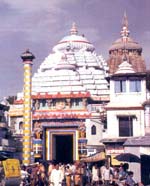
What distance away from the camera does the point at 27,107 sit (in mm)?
41062

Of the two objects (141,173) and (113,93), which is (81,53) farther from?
(141,173)

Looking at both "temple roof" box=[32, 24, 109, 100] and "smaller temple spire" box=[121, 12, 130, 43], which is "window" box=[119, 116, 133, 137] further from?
"smaller temple spire" box=[121, 12, 130, 43]

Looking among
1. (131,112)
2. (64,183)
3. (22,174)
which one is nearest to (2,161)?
(22,174)

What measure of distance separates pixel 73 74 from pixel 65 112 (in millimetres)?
5621

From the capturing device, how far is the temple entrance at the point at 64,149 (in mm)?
45725

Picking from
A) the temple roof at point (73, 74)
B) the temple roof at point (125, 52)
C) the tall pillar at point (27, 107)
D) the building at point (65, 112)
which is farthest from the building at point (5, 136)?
the temple roof at point (125, 52)

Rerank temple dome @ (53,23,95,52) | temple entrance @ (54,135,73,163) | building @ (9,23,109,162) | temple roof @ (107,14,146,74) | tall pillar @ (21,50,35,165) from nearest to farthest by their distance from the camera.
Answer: tall pillar @ (21,50,35,165) < building @ (9,23,109,162) < temple entrance @ (54,135,73,163) < temple dome @ (53,23,95,52) < temple roof @ (107,14,146,74)

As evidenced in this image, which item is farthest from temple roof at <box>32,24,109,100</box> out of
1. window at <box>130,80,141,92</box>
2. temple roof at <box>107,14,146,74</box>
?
temple roof at <box>107,14,146,74</box>

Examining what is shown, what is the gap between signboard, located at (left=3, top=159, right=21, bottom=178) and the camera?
72.1 ft

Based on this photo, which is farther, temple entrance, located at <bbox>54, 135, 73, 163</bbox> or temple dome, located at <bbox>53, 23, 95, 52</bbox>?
temple dome, located at <bbox>53, 23, 95, 52</bbox>

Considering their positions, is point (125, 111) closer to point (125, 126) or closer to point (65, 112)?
point (125, 126)

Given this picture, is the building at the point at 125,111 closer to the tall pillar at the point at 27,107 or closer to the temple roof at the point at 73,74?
the temple roof at the point at 73,74

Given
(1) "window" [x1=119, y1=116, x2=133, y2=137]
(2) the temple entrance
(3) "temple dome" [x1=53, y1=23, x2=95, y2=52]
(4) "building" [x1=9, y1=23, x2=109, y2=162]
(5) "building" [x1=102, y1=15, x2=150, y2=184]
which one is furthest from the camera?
(3) "temple dome" [x1=53, y1=23, x2=95, y2=52]

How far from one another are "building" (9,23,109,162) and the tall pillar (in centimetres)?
124
